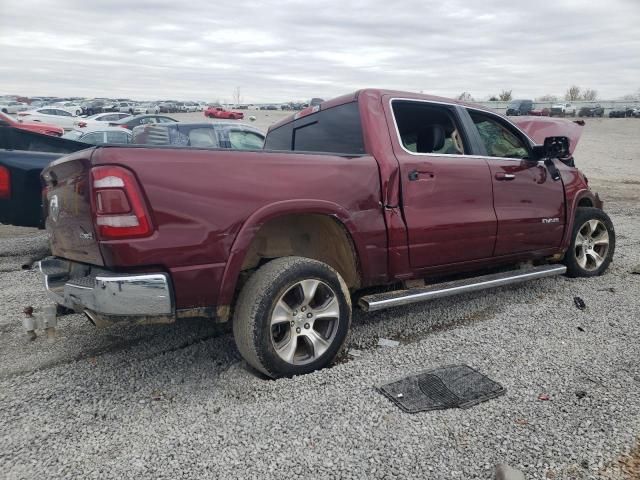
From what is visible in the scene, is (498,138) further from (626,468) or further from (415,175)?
(626,468)

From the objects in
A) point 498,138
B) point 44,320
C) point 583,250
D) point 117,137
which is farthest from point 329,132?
point 117,137

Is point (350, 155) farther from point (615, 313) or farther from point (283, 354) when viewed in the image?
point (615, 313)

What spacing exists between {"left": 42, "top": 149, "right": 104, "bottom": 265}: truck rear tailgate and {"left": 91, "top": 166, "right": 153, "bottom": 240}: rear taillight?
72mm

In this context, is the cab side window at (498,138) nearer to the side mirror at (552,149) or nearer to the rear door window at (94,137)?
the side mirror at (552,149)

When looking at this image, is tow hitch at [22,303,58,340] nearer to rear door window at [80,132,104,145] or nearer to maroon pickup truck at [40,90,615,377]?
maroon pickup truck at [40,90,615,377]

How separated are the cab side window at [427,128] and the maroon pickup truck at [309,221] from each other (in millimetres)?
13

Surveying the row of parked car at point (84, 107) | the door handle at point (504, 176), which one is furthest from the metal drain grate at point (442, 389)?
the row of parked car at point (84, 107)


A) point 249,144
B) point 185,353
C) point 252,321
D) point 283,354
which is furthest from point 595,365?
point 249,144

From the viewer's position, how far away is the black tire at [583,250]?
5.04 meters

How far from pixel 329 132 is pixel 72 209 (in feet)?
6.54

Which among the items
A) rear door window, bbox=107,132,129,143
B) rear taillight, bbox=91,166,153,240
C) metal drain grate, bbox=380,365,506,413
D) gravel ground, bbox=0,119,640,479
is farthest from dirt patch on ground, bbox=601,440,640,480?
rear door window, bbox=107,132,129,143

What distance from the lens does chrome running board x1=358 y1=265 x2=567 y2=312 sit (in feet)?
11.3

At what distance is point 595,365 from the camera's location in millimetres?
3248

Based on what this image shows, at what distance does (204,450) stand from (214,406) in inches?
16.9
